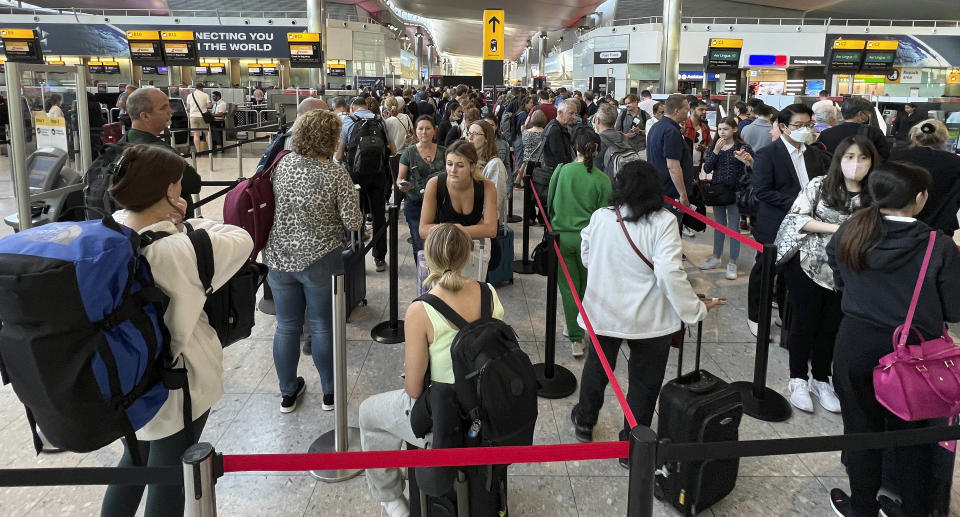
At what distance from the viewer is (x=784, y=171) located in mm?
4488

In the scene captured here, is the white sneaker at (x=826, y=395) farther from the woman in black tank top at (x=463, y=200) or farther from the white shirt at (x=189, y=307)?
the white shirt at (x=189, y=307)


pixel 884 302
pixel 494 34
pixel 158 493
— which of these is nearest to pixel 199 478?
pixel 158 493

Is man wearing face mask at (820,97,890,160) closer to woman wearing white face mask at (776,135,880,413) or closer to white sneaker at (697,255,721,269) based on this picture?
woman wearing white face mask at (776,135,880,413)

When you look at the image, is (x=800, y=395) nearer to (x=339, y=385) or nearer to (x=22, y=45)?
(x=339, y=385)

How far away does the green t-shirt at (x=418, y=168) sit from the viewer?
17.8 ft

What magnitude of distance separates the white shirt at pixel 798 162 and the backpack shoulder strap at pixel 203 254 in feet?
13.2

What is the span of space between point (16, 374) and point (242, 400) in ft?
7.36

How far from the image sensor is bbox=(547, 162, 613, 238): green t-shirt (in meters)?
4.29

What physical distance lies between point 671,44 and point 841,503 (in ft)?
90.9

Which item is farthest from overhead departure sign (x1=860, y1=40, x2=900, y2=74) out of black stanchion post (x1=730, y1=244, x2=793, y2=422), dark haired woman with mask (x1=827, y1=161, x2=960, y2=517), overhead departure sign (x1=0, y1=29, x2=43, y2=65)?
overhead departure sign (x1=0, y1=29, x2=43, y2=65)

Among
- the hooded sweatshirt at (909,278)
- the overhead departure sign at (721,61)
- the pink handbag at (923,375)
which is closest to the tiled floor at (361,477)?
the pink handbag at (923,375)

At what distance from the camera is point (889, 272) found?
2463 mm

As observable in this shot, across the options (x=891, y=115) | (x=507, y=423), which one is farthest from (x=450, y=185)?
(x=891, y=115)

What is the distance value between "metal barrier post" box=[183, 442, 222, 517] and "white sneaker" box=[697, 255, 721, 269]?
607 cm
